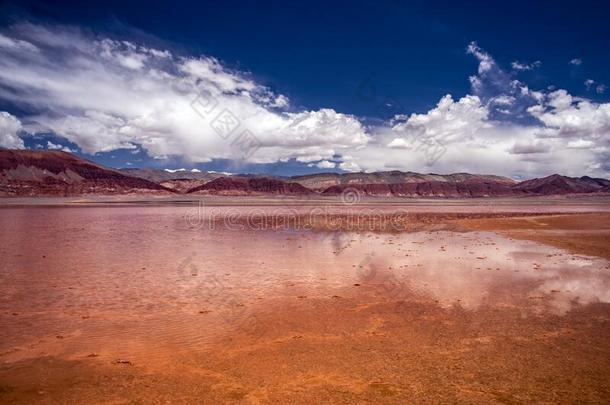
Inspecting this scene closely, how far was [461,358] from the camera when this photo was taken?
6512mm

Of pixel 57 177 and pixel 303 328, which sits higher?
pixel 57 177

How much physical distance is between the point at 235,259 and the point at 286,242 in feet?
18.1

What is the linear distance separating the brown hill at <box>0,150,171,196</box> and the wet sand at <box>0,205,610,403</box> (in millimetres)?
129976

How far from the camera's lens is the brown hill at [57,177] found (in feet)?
429

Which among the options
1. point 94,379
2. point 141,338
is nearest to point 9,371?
point 94,379

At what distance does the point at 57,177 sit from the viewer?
159750 millimetres

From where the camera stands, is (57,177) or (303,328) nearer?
(303,328)

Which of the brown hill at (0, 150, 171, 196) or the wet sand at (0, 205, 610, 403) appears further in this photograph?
the brown hill at (0, 150, 171, 196)

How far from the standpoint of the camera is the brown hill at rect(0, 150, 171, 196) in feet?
429

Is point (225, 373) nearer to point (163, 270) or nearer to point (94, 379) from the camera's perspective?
point (94, 379)

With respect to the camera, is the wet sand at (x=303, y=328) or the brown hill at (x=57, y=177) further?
the brown hill at (x=57, y=177)

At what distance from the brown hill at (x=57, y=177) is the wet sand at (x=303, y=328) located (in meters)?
130

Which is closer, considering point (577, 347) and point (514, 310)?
point (577, 347)

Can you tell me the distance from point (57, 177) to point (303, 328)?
181415 millimetres
